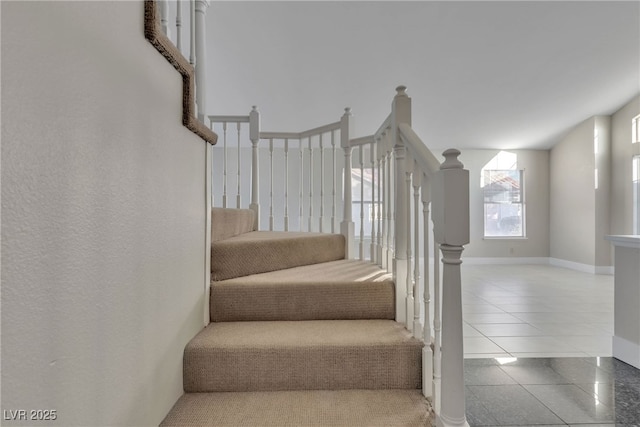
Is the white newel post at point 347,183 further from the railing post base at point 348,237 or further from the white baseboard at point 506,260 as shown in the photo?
the white baseboard at point 506,260

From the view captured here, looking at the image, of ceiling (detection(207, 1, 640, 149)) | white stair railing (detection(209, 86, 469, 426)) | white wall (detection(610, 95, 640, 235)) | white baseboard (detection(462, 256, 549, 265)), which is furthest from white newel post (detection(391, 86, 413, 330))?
white wall (detection(610, 95, 640, 235))

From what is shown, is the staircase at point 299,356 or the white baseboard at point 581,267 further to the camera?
the white baseboard at point 581,267

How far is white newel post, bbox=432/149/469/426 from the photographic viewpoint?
103 cm

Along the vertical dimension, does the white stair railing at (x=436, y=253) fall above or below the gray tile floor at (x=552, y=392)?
above

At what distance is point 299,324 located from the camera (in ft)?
5.16

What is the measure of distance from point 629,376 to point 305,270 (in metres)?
2.14

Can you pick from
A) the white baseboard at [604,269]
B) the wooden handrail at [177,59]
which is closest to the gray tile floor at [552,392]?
the wooden handrail at [177,59]

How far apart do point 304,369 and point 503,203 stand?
7034 millimetres

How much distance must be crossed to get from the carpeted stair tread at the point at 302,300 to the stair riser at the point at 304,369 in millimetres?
319

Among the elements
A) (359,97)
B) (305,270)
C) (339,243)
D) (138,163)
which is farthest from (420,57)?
(138,163)

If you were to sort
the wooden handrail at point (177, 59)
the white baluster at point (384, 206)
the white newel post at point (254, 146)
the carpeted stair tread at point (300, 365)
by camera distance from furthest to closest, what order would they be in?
1. the white newel post at point (254, 146)
2. the white baluster at point (384, 206)
3. the carpeted stair tread at point (300, 365)
4. the wooden handrail at point (177, 59)

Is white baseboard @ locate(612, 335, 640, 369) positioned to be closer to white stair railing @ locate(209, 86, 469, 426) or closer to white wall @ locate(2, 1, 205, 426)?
white stair railing @ locate(209, 86, 469, 426)

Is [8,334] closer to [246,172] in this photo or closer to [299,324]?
[299,324]

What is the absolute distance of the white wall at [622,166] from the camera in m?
5.47
